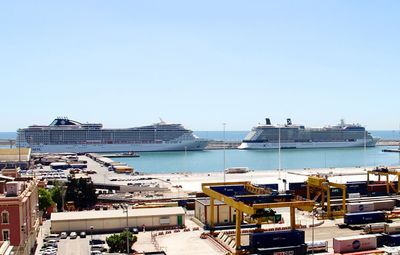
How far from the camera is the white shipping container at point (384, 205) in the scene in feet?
105

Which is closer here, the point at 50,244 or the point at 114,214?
the point at 50,244

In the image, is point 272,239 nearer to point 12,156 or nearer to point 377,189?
point 377,189

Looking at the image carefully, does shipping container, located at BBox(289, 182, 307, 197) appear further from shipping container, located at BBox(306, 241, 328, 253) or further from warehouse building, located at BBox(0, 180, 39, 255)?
warehouse building, located at BBox(0, 180, 39, 255)

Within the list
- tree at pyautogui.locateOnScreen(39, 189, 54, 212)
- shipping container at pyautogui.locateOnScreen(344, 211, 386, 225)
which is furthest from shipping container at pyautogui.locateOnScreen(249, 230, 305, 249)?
tree at pyautogui.locateOnScreen(39, 189, 54, 212)

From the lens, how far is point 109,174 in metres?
56.2

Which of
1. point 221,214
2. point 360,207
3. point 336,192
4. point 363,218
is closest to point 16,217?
point 221,214

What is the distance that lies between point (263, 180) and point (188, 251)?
2733 centimetres

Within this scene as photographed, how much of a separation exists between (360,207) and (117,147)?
67842mm

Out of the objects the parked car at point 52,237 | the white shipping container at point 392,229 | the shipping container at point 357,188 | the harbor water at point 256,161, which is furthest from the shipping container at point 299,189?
the harbor water at point 256,161

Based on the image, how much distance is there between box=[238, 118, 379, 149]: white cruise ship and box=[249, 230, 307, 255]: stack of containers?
265ft

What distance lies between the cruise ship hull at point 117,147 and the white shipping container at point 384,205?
201 ft

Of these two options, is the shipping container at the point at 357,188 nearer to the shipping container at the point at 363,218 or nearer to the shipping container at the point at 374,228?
the shipping container at the point at 363,218

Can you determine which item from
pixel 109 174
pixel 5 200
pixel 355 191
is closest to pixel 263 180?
pixel 355 191

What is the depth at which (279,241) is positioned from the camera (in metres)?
21.8
